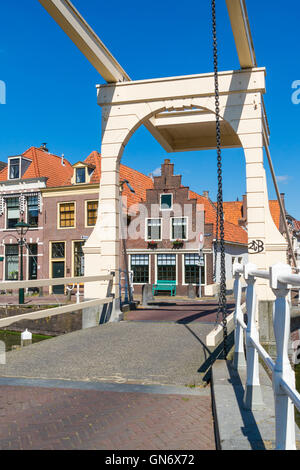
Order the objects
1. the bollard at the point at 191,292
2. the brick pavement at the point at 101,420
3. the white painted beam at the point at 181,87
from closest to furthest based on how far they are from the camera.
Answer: the brick pavement at the point at 101,420, the white painted beam at the point at 181,87, the bollard at the point at 191,292

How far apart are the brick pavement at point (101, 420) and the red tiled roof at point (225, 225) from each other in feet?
68.9

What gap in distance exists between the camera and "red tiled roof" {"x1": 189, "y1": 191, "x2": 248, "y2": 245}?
997 inches

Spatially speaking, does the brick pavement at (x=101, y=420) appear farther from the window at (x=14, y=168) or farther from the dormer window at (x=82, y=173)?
the window at (x=14, y=168)

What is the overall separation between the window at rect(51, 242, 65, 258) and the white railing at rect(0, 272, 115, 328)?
16.7 metres

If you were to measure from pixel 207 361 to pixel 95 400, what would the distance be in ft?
5.59

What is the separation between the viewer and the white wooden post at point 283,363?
187 cm

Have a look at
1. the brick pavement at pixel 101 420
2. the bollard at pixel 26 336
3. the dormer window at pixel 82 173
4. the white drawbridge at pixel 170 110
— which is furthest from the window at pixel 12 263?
the brick pavement at pixel 101 420

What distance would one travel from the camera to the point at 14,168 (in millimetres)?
25828

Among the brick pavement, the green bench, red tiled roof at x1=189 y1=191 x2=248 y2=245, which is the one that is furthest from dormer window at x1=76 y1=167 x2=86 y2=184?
the brick pavement

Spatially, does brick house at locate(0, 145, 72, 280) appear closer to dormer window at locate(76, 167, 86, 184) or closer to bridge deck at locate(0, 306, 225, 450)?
dormer window at locate(76, 167, 86, 184)

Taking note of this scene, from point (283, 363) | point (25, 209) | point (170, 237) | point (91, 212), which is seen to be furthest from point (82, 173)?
point (283, 363)

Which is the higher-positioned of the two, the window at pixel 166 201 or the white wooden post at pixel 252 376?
the window at pixel 166 201

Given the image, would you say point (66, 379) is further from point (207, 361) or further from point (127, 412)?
point (207, 361)

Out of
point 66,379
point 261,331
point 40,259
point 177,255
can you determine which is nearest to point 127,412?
point 66,379
